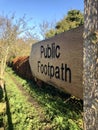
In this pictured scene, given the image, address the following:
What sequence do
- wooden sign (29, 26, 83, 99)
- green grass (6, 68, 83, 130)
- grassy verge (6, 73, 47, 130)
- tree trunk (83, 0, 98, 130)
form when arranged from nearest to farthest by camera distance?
1. tree trunk (83, 0, 98, 130)
2. wooden sign (29, 26, 83, 99)
3. green grass (6, 68, 83, 130)
4. grassy verge (6, 73, 47, 130)

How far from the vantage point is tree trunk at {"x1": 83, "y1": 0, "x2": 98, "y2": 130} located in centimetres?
124

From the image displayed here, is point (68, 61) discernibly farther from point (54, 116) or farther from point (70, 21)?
point (70, 21)

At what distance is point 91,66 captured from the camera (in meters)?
1.25

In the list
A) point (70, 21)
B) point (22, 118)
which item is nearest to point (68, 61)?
point (22, 118)

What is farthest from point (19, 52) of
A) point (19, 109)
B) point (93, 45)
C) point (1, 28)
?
point (93, 45)

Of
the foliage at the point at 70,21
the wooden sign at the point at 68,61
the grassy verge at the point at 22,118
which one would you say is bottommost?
the grassy verge at the point at 22,118

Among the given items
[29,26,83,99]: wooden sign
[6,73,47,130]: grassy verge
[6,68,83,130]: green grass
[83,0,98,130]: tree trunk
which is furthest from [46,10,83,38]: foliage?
[83,0,98,130]: tree trunk

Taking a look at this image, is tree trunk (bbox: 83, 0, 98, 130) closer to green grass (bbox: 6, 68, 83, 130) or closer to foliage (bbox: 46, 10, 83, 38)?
green grass (bbox: 6, 68, 83, 130)

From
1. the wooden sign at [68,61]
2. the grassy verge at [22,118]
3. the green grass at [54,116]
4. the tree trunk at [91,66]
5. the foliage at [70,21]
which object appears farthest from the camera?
the foliage at [70,21]

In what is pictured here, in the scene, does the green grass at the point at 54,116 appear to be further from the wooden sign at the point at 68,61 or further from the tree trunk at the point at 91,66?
the tree trunk at the point at 91,66

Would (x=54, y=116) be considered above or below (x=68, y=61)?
below

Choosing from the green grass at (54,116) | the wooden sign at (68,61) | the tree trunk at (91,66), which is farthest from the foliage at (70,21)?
the tree trunk at (91,66)

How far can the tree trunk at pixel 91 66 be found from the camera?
1.24 m

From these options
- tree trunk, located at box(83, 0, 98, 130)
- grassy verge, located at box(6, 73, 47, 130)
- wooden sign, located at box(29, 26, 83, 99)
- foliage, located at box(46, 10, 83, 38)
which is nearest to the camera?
tree trunk, located at box(83, 0, 98, 130)
